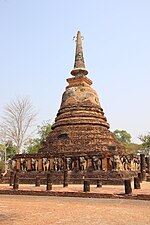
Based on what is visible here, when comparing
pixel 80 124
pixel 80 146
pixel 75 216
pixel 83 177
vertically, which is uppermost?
pixel 80 124

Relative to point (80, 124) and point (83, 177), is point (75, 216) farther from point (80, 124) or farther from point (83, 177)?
point (80, 124)

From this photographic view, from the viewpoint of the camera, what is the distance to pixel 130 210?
691 cm

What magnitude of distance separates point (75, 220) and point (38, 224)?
2.86 feet

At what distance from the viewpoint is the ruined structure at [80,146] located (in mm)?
17359

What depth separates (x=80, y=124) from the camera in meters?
21.8

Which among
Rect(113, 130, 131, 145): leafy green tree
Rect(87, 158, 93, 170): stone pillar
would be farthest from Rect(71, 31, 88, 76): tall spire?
Rect(113, 130, 131, 145): leafy green tree

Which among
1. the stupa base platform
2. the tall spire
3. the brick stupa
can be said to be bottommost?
the stupa base platform

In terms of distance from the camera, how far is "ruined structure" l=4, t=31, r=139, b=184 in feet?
57.0

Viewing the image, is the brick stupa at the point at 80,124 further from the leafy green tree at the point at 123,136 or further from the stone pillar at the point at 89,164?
the leafy green tree at the point at 123,136

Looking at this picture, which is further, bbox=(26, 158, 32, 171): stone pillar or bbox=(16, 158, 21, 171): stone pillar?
bbox=(16, 158, 21, 171): stone pillar

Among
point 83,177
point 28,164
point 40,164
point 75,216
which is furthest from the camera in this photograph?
point 28,164

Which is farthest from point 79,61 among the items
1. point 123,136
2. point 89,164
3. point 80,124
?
point 123,136

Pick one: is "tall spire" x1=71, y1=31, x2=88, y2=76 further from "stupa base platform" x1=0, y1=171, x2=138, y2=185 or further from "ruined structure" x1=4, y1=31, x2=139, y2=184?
"stupa base platform" x1=0, y1=171, x2=138, y2=185

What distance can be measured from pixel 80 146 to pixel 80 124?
282 centimetres
